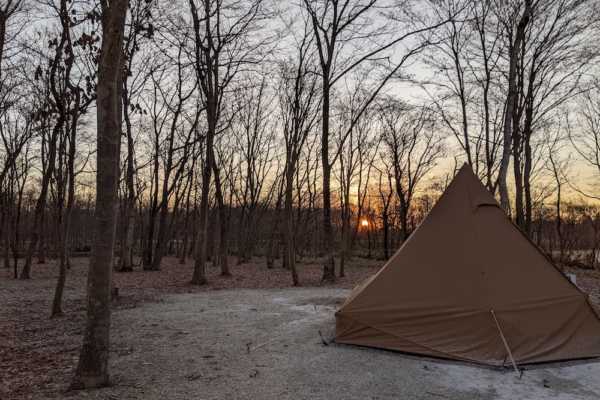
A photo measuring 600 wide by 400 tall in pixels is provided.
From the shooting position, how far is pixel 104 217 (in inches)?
180

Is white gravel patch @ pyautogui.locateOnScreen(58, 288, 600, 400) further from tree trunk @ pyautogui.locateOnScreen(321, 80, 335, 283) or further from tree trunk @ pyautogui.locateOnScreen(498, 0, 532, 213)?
tree trunk @ pyautogui.locateOnScreen(498, 0, 532, 213)

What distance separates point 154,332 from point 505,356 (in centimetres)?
587

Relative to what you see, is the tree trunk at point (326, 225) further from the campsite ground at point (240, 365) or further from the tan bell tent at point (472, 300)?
the tan bell tent at point (472, 300)

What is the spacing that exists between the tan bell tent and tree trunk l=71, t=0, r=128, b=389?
12.1 feet

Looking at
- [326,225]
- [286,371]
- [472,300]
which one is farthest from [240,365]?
[326,225]

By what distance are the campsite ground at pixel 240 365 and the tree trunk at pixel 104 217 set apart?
1.06 ft

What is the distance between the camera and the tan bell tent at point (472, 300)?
621 centimetres

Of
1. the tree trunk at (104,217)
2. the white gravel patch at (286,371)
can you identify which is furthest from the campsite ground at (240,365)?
the tree trunk at (104,217)

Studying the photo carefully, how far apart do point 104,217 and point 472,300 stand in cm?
538

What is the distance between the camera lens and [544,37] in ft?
52.9

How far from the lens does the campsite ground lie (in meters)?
4.79

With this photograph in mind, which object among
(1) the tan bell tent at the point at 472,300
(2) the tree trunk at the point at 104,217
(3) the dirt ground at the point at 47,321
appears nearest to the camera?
(2) the tree trunk at the point at 104,217

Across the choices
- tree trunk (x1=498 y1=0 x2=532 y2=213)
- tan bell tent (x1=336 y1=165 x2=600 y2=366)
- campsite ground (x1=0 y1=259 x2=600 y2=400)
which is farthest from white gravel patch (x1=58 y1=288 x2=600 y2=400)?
tree trunk (x1=498 y1=0 x2=532 y2=213)

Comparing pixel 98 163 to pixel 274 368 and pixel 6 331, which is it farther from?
pixel 6 331
